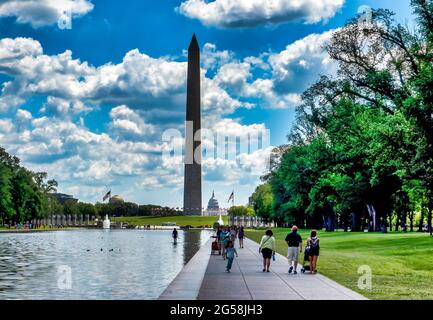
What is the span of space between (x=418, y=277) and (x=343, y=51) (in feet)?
102

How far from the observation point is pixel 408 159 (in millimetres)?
45625

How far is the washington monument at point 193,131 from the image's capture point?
117 metres

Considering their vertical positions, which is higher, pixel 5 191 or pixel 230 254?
pixel 5 191

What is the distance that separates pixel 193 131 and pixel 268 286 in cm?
9850

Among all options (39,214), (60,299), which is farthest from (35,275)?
(39,214)

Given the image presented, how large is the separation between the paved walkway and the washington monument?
90.0m

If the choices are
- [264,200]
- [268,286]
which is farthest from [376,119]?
[264,200]

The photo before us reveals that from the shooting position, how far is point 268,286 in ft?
72.9

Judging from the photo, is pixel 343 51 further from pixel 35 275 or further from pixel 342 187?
pixel 35 275

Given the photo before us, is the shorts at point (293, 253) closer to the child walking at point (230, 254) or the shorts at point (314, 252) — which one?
the shorts at point (314, 252)

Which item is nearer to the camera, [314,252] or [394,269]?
[314,252]

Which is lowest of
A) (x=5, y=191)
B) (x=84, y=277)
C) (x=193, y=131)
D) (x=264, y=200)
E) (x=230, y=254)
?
(x=84, y=277)

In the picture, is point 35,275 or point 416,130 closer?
point 35,275

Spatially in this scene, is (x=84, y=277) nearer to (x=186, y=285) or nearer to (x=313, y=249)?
(x=186, y=285)
